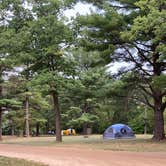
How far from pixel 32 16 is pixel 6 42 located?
9.18 ft

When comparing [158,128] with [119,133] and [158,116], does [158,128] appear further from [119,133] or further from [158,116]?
[119,133]

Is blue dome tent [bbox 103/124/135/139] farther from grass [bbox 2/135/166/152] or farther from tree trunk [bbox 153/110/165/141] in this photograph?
tree trunk [bbox 153/110/165/141]

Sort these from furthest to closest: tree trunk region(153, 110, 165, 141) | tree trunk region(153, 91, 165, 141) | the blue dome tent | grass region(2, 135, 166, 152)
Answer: the blue dome tent, tree trunk region(153, 91, 165, 141), tree trunk region(153, 110, 165, 141), grass region(2, 135, 166, 152)

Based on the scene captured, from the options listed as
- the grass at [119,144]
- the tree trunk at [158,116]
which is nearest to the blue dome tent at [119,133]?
the grass at [119,144]


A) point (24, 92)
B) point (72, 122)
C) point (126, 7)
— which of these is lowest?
point (72, 122)

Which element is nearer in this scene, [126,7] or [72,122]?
[126,7]

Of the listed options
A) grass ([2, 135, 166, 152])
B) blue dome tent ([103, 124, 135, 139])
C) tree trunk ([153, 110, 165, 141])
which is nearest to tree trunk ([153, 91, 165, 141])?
tree trunk ([153, 110, 165, 141])

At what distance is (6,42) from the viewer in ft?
93.0

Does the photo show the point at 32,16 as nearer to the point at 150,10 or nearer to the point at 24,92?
the point at 150,10

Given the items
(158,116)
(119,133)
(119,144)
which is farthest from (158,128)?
(119,133)

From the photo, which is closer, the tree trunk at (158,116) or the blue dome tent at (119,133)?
the tree trunk at (158,116)

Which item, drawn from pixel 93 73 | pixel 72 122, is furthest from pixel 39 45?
pixel 72 122

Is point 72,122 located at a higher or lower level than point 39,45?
lower

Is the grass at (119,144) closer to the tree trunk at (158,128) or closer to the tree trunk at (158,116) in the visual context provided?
the tree trunk at (158,128)
